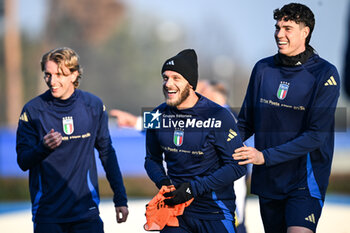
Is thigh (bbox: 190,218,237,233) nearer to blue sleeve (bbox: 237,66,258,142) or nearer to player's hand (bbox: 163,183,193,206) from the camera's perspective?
player's hand (bbox: 163,183,193,206)

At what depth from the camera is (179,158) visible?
4406mm

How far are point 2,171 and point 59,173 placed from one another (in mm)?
10302

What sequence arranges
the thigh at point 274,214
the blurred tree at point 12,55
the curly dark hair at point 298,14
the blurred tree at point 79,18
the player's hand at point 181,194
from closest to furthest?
the player's hand at point 181,194 → the curly dark hair at point 298,14 → the thigh at point 274,214 → the blurred tree at point 12,55 → the blurred tree at point 79,18

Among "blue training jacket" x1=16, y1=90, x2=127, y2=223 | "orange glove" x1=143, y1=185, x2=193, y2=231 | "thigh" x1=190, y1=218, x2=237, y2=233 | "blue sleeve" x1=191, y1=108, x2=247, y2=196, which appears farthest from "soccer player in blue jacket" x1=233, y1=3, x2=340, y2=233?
"blue training jacket" x1=16, y1=90, x2=127, y2=223

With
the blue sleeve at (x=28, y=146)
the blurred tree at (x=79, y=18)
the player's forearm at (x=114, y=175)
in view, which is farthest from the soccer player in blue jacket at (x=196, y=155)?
the blurred tree at (x=79, y=18)

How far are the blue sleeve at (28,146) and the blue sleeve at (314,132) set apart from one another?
1.87 meters

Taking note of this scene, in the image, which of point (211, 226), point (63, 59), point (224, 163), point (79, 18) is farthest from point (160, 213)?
point (79, 18)

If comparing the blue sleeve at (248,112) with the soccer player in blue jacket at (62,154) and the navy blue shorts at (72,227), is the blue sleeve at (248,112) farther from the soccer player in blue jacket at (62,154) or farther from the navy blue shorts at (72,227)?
the navy blue shorts at (72,227)

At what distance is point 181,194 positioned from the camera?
413cm

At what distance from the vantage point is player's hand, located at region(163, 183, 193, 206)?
413 centimetres

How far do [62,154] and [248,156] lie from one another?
5.35 feet

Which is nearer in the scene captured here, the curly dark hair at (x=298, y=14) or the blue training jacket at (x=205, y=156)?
the blue training jacket at (x=205, y=156)

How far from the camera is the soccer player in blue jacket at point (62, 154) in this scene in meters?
4.58

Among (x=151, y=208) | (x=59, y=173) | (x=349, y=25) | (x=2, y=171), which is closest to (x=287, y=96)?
(x=151, y=208)
